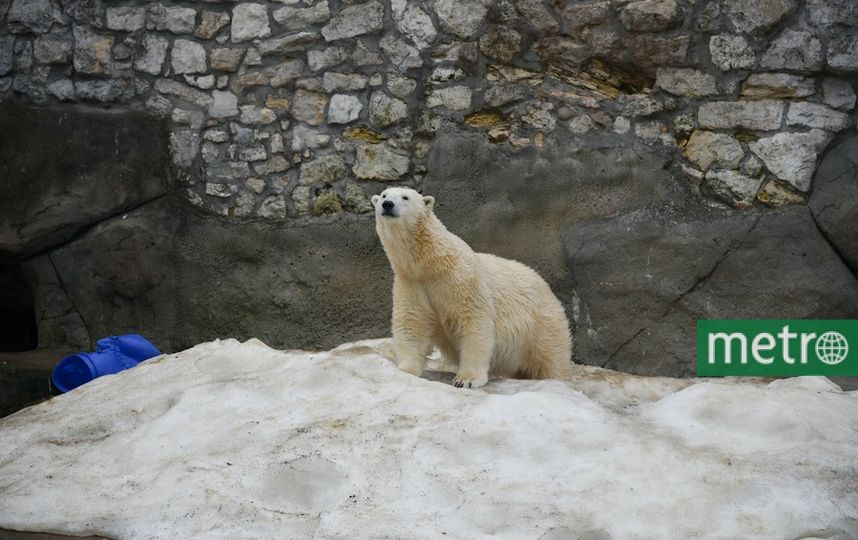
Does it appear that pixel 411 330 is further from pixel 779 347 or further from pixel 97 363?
pixel 779 347

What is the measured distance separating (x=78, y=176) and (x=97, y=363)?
232 centimetres

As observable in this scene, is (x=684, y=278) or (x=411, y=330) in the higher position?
(x=411, y=330)

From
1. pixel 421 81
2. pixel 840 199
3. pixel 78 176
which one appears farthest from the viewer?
pixel 78 176

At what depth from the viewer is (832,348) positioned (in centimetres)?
743

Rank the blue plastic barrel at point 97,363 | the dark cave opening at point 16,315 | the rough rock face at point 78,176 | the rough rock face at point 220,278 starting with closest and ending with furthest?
the blue plastic barrel at point 97,363
the rough rock face at point 220,278
the rough rock face at point 78,176
the dark cave opening at point 16,315

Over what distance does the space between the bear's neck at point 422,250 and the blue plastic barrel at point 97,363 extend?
98.5 inches

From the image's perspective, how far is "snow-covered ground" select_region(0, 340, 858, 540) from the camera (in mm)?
3978

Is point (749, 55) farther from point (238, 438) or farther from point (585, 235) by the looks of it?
point (238, 438)

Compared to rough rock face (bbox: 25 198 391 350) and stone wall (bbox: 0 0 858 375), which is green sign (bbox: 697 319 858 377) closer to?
stone wall (bbox: 0 0 858 375)

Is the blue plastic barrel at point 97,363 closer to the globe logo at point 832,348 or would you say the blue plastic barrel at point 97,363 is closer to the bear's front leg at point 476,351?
the bear's front leg at point 476,351

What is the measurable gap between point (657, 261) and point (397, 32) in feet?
9.27

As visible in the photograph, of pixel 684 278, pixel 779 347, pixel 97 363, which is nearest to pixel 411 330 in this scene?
pixel 97 363

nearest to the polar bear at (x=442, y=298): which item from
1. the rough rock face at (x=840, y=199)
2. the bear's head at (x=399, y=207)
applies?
the bear's head at (x=399, y=207)

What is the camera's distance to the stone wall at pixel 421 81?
7.56m
